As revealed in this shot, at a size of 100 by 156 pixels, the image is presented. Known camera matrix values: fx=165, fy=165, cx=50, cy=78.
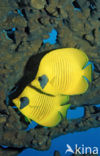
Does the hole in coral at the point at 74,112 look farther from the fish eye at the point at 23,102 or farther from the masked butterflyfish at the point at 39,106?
the fish eye at the point at 23,102

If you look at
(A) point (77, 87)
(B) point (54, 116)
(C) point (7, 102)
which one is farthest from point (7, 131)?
(A) point (77, 87)

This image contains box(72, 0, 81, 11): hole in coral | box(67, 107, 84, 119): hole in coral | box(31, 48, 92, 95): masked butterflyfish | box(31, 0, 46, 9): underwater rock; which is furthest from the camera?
box(67, 107, 84, 119): hole in coral

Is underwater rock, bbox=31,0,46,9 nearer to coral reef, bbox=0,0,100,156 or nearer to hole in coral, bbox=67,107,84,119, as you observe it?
coral reef, bbox=0,0,100,156

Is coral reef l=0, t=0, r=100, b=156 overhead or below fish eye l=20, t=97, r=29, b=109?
overhead

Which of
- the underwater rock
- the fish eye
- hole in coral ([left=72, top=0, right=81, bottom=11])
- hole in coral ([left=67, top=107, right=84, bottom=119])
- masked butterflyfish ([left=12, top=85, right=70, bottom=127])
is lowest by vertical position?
hole in coral ([left=67, top=107, right=84, bottom=119])

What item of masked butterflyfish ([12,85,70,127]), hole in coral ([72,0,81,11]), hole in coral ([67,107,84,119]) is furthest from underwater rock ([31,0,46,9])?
hole in coral ([67,107,84,119])

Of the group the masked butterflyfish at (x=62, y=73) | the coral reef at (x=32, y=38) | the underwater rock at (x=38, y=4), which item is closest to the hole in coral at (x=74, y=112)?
the coral reef at (x=32, y=38)

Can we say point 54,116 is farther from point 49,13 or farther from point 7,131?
point 49,13
